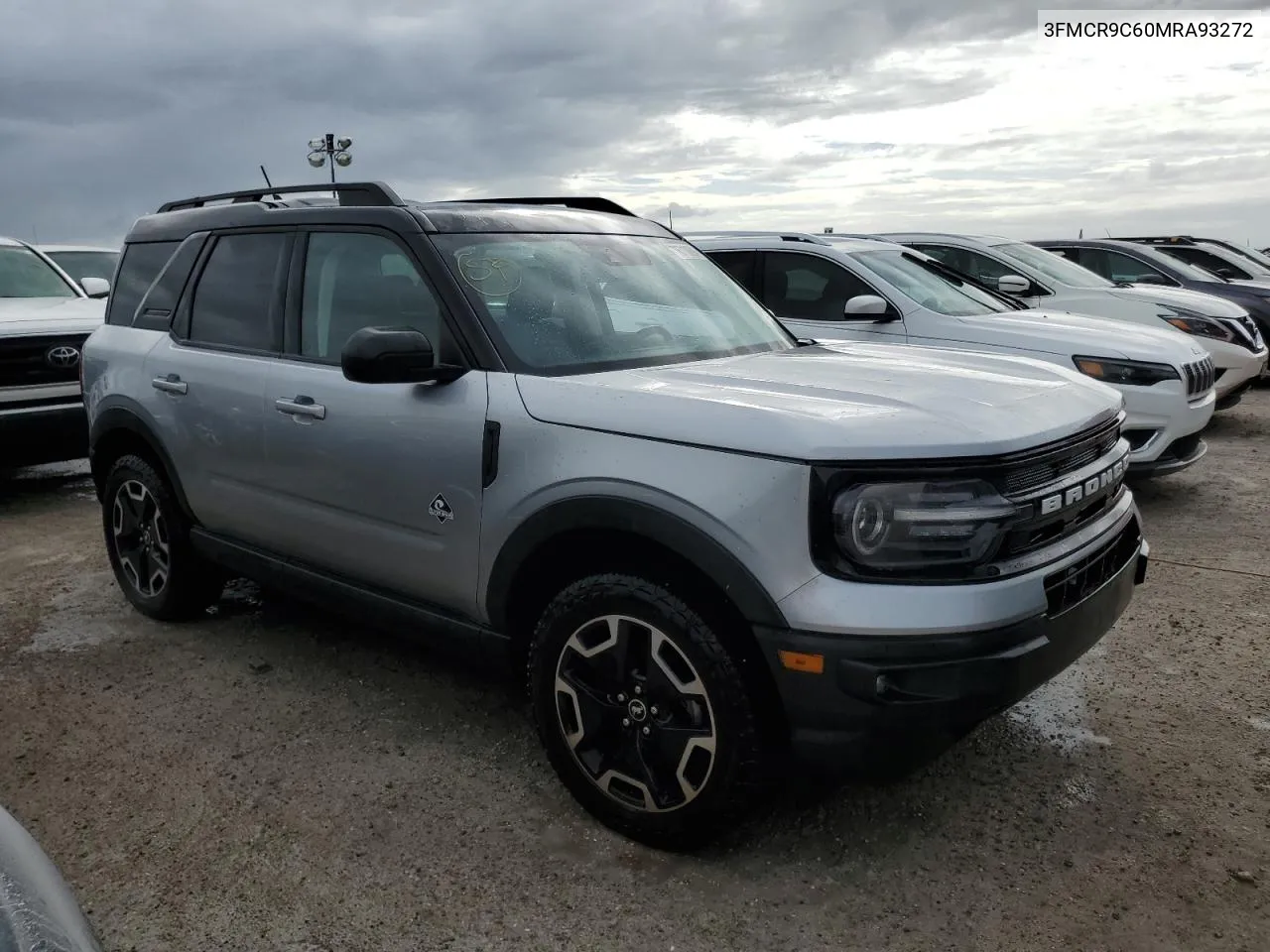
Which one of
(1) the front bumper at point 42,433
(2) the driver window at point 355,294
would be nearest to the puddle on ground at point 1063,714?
(2) the driver window at point 355,294

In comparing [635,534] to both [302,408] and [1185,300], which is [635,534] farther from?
[1185,300]

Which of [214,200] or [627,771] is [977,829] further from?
[214,200]

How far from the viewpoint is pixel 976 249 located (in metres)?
9.67

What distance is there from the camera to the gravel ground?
2.61 metres

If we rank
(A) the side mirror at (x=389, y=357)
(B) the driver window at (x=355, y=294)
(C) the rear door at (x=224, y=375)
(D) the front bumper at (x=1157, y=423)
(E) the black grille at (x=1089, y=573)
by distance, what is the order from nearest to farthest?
(E) the black grille at (x=1089, y=573) < (A) the side mirror at (x=389, y=357) < (B) the driver window at (x=355, y=294) < (C) the rear door at (x=224, y=375) < (D) the front bumper at (x=1157, y=423)

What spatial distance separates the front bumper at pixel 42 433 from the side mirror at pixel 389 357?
4.61 metres

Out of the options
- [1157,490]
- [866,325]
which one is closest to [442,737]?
[866,325]

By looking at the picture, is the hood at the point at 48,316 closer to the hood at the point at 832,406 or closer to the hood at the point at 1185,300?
the hood at the point at 832,406

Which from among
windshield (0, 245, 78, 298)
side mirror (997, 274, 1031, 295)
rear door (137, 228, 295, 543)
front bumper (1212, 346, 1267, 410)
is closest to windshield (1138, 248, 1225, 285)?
front bumper (1212, 346, 1267, 410)

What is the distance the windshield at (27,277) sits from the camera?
8.25 m

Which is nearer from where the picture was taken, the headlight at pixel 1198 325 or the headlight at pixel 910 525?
the headlight at pixel 910 525

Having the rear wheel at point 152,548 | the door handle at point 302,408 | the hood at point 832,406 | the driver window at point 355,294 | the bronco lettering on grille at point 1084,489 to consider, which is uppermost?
the driver window at point 355,294

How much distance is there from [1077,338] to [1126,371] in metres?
0.37

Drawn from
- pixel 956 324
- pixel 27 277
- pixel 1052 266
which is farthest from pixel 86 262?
pixel 1052 266
